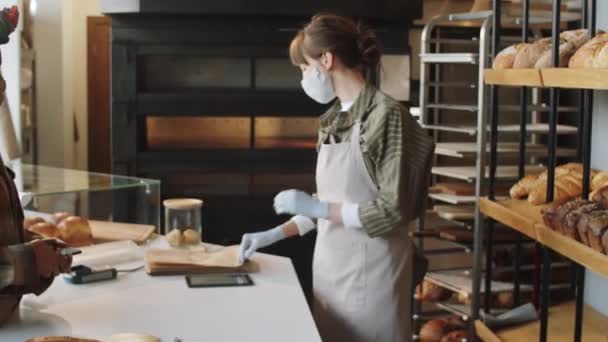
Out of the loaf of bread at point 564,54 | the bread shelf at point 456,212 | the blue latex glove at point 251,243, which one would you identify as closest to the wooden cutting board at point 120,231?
the blue latex glove at point 251,243

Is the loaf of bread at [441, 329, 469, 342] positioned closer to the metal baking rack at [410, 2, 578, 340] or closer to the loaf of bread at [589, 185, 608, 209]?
the metal baking rack at [410, 2, 578, 340]

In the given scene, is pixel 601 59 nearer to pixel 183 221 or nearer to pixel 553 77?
pixel 553 77

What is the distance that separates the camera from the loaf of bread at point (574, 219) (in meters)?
1.89

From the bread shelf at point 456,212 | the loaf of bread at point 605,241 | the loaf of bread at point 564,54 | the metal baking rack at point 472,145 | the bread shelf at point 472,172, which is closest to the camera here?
the loaf of bread at point 605,241

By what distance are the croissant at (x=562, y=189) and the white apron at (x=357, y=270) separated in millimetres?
427

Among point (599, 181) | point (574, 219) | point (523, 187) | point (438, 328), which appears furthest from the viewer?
point (438, 328)

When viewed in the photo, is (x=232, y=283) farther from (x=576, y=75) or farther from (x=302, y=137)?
(x=302, y=137)

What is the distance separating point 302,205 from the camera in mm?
2312

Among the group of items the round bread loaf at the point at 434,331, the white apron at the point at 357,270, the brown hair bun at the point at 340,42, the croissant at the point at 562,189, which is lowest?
the round bread loaf at the point at 434,331

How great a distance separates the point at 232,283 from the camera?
79.7 inches

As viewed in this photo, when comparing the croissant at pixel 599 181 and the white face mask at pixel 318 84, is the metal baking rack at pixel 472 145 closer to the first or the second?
the croissant at pixel 599 181

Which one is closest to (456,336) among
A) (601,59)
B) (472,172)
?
(472,172)

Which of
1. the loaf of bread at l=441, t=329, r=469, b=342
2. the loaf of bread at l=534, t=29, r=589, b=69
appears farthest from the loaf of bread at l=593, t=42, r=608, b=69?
the loaf of bread at l=441, t=329, r=469, b=342

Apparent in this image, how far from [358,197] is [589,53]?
74cm
